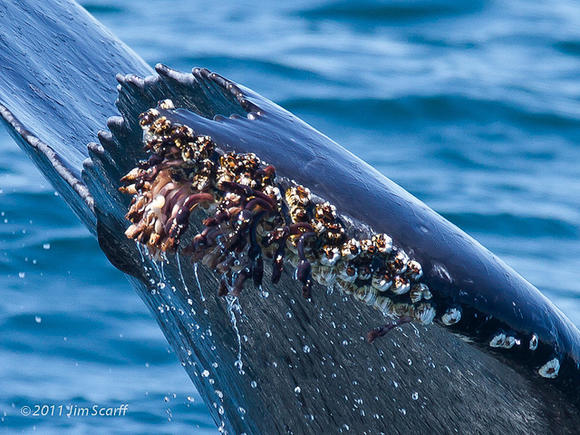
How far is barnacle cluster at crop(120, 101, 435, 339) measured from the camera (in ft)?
6.10

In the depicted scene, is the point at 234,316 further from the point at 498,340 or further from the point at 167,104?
the point at 498,340

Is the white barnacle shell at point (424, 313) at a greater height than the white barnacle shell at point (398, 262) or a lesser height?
lesser

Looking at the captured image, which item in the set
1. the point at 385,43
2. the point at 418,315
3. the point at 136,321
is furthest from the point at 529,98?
the point at 418,315

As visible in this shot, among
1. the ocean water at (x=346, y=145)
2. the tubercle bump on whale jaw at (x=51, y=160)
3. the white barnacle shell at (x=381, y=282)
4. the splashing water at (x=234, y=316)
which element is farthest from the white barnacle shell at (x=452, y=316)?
the ocean water at (x=346, y=145)

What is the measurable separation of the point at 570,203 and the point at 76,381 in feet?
13.3

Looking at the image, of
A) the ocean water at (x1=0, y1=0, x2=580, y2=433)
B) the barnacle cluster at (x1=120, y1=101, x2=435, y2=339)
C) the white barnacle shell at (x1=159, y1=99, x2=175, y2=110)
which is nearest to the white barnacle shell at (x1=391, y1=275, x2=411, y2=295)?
the barnacle cluster at (x1=120, y1=101, x2=435, y2=339)

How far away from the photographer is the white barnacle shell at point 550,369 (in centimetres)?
204

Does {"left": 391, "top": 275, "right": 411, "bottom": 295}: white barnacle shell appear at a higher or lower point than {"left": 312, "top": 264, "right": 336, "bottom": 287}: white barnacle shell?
higher

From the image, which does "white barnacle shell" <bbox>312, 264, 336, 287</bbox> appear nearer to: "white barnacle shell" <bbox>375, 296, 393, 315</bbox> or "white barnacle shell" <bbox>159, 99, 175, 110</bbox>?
"white barnacle shell" <bbox>375, 296, 393, 315</bbox>

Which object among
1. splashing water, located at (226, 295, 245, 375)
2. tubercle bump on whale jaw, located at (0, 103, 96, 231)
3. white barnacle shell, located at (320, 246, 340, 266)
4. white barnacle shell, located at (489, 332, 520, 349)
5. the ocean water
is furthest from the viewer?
the ocean water

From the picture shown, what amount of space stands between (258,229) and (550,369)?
64 cm

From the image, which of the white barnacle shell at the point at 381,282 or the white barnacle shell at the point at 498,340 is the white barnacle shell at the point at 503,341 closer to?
the white barnacle shell at the point at 498,340

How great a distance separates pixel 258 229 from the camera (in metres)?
1.89

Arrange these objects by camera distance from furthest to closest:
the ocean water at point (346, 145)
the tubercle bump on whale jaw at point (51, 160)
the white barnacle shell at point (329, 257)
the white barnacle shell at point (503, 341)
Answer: the ocean water at point (346, 145) < the tubercle bump on whale jaw at point (51, 160) < the white barnacle shell at point (503, 341) < the white barnacle shell at point (329, 257)
